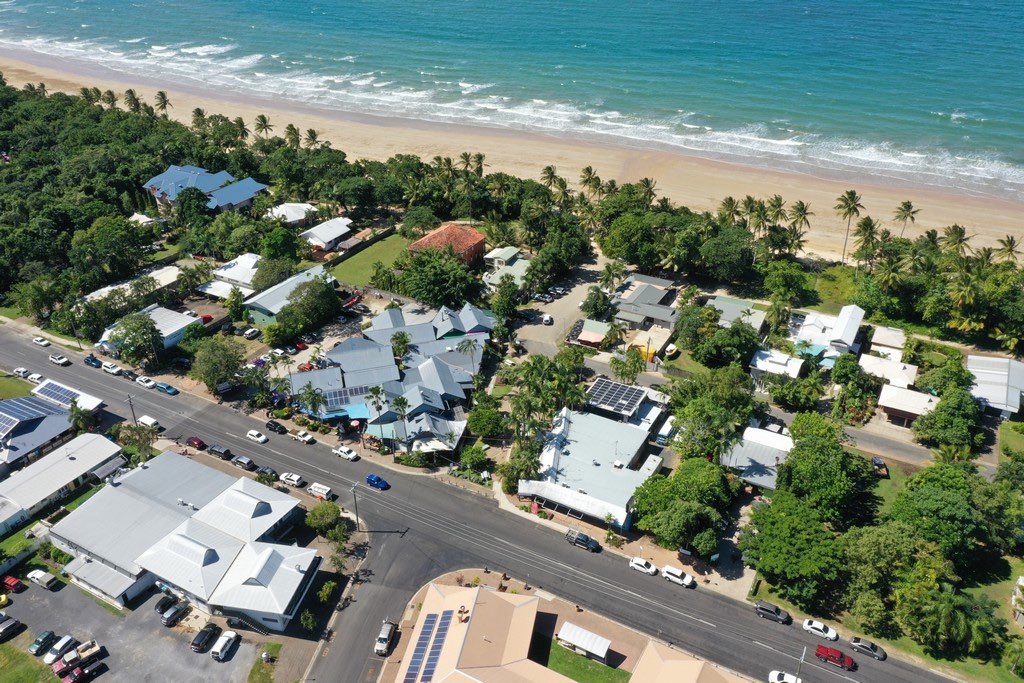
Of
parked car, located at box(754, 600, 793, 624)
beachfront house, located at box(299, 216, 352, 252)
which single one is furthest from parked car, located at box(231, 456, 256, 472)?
beachfront house, located at box(299, 216, 352, 252)

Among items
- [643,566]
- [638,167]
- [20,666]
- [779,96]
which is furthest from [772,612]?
[779,96]

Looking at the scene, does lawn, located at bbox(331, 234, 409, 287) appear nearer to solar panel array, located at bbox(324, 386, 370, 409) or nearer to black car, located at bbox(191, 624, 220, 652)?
solar panel array, located at bbox(324, 386, 370, 409)

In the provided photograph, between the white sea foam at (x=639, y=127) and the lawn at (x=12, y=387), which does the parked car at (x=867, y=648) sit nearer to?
the lawn at (x=12, y=387)

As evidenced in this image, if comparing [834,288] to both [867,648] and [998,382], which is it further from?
[867,648]

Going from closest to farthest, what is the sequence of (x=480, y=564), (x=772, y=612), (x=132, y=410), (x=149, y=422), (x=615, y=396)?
1. (x=772, y=612)
2. (x=480, y=564)
3. (x=149, y=422)
4. (x=615, y=396)
5. (x=132, y=410)

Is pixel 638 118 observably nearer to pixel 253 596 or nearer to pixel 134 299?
pixel 134 299

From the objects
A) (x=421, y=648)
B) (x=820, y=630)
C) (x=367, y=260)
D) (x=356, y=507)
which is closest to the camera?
(x=421, y=648)

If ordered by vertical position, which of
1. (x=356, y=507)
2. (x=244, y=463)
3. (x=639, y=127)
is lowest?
(x=244, y=463)
